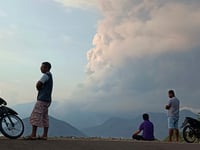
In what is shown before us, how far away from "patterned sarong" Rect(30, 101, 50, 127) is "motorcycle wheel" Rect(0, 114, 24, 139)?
1.74 feet

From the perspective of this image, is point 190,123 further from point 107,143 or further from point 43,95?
point 43,95

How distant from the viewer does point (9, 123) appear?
12.8 meters

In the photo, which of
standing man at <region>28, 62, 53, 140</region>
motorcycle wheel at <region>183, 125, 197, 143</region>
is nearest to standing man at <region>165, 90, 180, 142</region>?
motorcycle wheel at <region>183, 125, 197, 143</region>

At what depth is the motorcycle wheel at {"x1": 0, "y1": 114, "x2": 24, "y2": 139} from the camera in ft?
41.7

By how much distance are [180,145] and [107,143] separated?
2285mm

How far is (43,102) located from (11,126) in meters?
1.02

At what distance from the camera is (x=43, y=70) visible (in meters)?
12.8

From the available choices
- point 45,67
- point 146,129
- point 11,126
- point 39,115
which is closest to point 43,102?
point 39,115

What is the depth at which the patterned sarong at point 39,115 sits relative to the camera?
1265 cm

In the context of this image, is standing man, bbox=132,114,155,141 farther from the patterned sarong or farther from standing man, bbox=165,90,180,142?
the patterned sarong

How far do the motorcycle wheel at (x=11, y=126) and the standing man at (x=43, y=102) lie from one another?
44cm

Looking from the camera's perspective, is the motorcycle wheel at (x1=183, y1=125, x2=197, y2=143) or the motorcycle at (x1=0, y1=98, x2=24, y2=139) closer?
the motorcycle at (x1=0, y1=98, x2=24, y2=139)

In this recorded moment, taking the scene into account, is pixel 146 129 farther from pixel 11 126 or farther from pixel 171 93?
pixel 11 126

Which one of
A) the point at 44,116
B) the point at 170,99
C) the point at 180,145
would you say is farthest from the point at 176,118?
the point at 44,116
